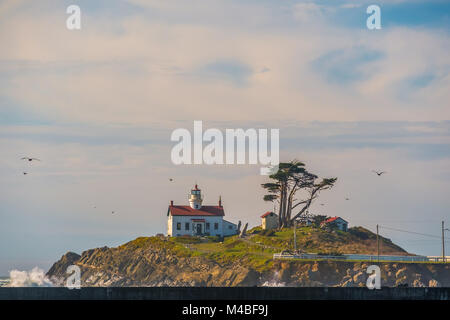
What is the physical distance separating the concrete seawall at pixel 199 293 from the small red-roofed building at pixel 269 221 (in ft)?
207

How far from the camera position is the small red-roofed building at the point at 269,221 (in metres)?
133

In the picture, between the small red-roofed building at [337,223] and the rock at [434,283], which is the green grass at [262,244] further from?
the rock at [434,283]

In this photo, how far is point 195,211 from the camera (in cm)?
13412

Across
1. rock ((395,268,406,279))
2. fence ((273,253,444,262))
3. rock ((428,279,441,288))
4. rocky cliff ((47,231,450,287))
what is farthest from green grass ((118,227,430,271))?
rock ((428,279,441,288))

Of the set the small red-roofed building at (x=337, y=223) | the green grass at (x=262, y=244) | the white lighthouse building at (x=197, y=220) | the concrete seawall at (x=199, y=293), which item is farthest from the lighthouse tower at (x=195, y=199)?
the concrete seawall at (x=199, y=293)

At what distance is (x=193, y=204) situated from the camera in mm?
135250

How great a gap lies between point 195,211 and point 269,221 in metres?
12.7

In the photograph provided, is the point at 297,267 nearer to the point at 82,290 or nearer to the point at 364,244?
the point at 364,244

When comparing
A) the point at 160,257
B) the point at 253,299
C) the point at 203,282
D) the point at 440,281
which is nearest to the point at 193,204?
the point at 160,257

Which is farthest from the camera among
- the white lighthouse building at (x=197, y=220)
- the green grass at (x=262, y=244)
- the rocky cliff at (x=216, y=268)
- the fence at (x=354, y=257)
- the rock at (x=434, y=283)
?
the white lighthouse building at (x=197, y=220)

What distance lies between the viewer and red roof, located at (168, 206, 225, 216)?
13288 cm

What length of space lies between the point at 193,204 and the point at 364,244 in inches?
1197

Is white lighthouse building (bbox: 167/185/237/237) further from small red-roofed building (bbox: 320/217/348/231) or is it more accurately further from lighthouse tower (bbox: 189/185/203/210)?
small red-roofed building (bbox: 320/217/348/231)

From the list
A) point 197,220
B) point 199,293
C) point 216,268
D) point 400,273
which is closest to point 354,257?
point 400,273
